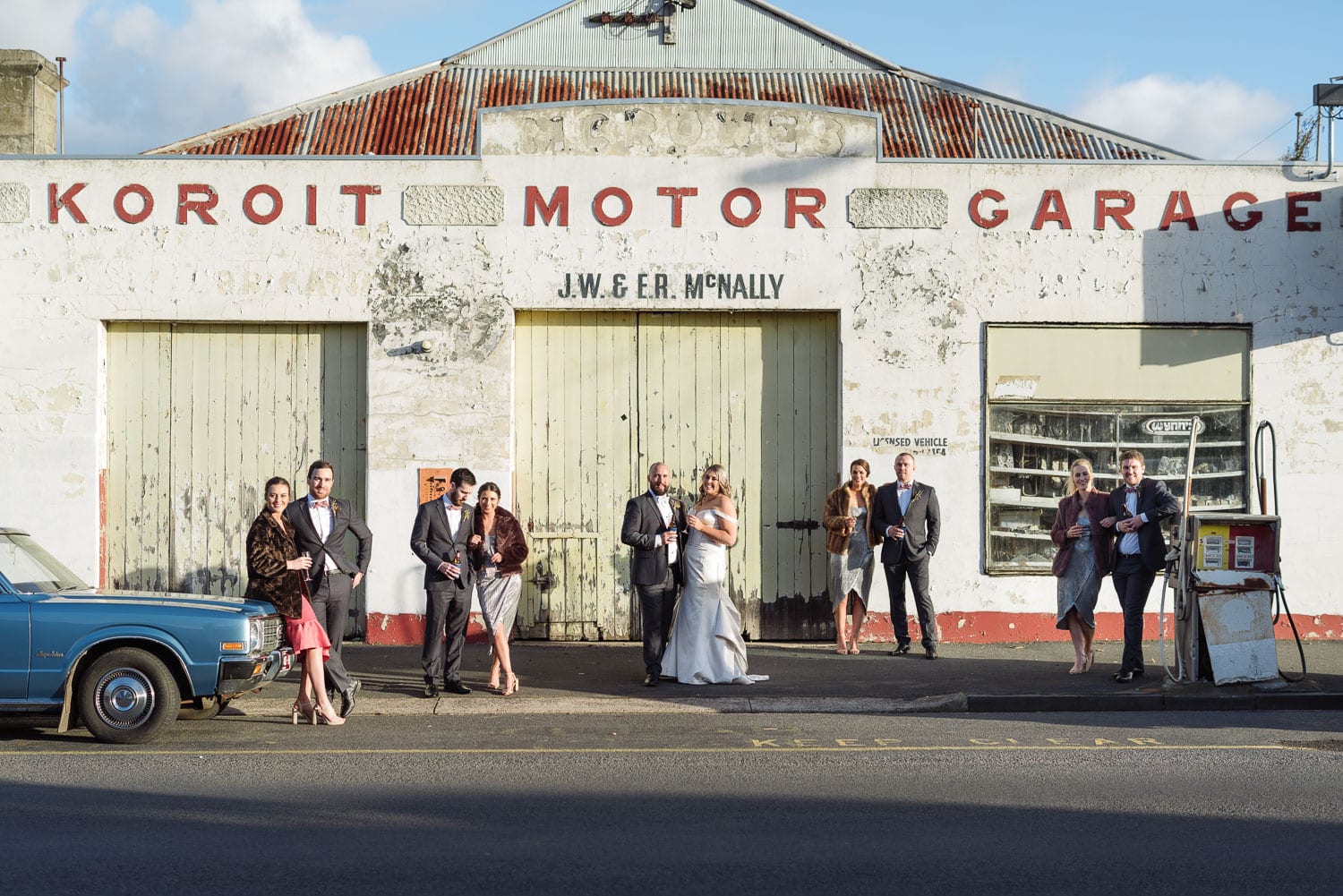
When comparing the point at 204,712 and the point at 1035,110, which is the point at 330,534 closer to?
the point at 204,712

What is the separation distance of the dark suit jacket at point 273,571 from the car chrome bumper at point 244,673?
1.24 feet

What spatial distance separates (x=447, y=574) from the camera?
11109 millimetres

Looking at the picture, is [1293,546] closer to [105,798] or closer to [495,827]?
[495,827]

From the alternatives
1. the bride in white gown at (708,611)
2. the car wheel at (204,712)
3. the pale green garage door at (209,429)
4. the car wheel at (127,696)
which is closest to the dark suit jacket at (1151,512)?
the bride in white gown at (708,611)

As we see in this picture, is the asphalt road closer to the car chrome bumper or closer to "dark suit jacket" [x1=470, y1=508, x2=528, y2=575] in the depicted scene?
the car chrome bumper

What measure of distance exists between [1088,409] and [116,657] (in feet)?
32.0

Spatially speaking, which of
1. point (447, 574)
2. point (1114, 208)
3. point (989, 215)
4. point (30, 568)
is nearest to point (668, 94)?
point (989, 215)

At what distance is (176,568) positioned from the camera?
14352 mm

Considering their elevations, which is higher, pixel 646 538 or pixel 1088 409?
pixel 1088 409

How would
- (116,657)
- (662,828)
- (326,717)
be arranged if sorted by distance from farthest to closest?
(326,717) < (116,657) < (662,828)

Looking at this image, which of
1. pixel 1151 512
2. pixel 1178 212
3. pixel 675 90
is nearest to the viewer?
pixel 1151 512

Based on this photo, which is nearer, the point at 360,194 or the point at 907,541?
the point at 907,541

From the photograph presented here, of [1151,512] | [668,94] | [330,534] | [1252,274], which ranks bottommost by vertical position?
[330,534]

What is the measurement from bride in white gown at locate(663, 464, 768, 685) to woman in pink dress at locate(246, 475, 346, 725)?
3.03 meters
